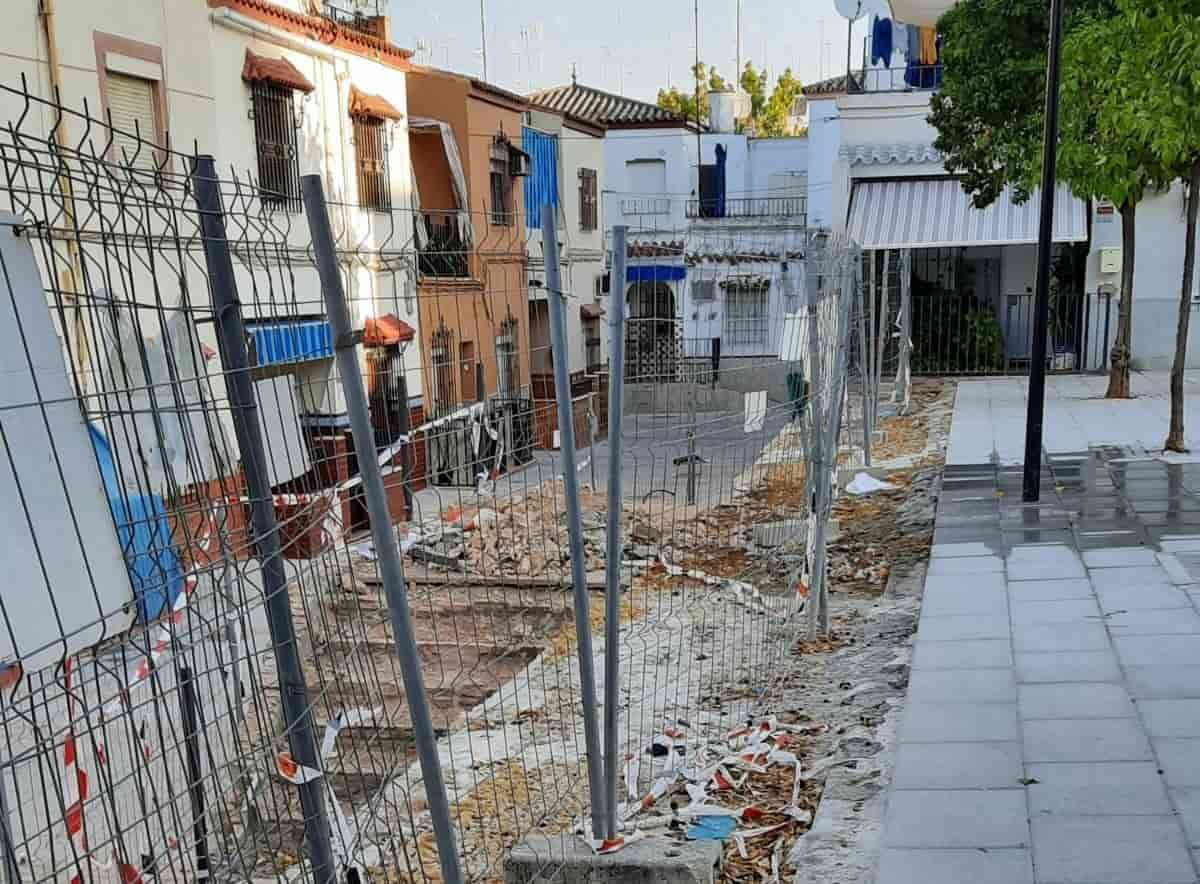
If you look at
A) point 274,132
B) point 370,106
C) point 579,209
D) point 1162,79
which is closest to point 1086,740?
point 1162,79

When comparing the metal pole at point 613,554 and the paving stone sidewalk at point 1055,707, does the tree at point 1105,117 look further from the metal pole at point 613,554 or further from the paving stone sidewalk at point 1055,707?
the metal pole at point 613,554

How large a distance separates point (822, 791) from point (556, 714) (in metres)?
2.06

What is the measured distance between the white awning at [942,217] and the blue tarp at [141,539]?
17.2m

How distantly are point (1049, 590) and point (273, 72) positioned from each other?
1164 centimetres

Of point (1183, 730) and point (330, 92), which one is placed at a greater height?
point (330, 92)

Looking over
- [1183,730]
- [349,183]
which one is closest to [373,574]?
[1183,730]

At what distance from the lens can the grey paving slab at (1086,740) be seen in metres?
4.40

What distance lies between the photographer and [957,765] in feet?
14.6

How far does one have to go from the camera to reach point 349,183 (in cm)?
1688

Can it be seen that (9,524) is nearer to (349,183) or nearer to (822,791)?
(822,791)

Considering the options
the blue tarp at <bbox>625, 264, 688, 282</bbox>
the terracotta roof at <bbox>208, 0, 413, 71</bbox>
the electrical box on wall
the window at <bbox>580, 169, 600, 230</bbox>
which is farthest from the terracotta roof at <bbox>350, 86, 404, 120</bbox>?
the window at <bbox>580, 169, 600, 230</bbox>

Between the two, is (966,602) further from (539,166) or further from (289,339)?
(539,166)

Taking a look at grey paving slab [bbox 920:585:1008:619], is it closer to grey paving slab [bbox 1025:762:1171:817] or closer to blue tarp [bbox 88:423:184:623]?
grey paving slab [bbox 1025:762:1171:817]

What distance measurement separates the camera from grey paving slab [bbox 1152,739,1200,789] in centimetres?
411
